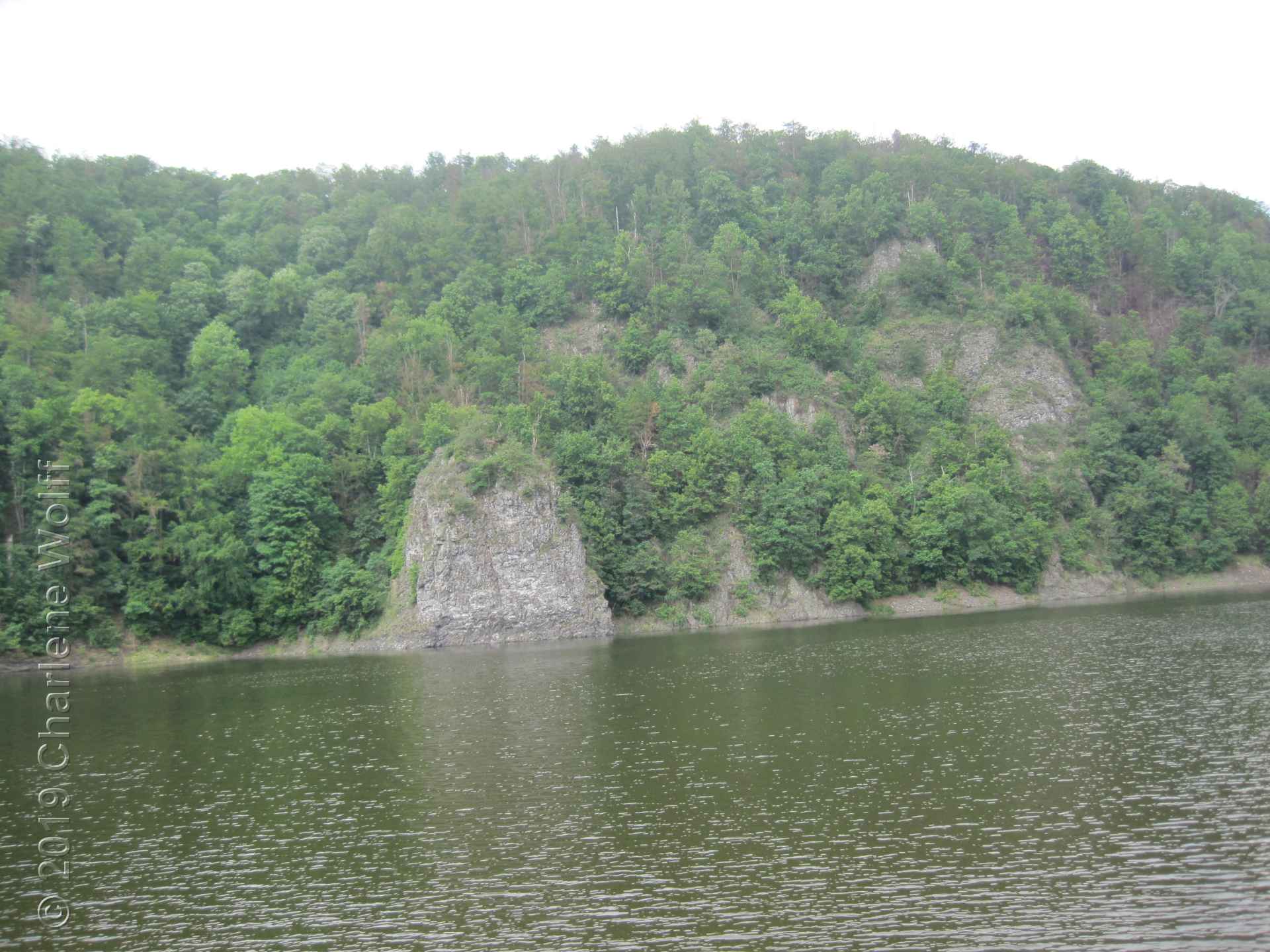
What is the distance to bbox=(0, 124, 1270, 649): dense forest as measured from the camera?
7694 cm

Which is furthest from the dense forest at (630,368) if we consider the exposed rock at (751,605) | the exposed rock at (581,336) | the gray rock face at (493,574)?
the gray rock face at (493,574)

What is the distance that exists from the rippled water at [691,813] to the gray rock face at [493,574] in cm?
2407

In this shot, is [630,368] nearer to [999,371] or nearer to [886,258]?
[886,258]

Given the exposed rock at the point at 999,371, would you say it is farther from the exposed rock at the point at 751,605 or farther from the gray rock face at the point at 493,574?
the gray rock face at the point at 493,574

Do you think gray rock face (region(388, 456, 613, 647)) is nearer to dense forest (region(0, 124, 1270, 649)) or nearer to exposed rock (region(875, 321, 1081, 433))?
dense forest (region(0, 124, 1270, 649))

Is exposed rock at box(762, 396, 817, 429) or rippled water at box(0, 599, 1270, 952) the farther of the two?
exposed rock at box(762, 396, 817, 429)

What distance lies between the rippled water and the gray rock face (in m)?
24.1

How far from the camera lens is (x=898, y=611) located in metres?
79.9

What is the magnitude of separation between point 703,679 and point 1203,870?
29.8 metres

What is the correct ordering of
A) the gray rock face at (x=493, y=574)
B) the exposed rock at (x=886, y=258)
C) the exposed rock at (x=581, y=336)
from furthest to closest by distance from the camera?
1. the exposed rock at (x=886, y=258)
2. the exposed rock at (x=581, y=336)
3. the gray rock face at (x=493, y=574)

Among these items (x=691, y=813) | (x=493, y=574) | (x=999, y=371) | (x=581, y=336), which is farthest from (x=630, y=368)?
(x=691, y=813)

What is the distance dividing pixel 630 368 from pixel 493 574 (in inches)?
1498

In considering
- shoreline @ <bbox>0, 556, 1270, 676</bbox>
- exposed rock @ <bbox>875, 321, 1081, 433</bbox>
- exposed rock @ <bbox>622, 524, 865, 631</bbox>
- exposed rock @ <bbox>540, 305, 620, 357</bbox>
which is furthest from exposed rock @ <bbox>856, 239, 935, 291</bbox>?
exposed rock @ <bbox>622, 524, 865, 631</bbox>

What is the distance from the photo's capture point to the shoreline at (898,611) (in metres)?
69.8
